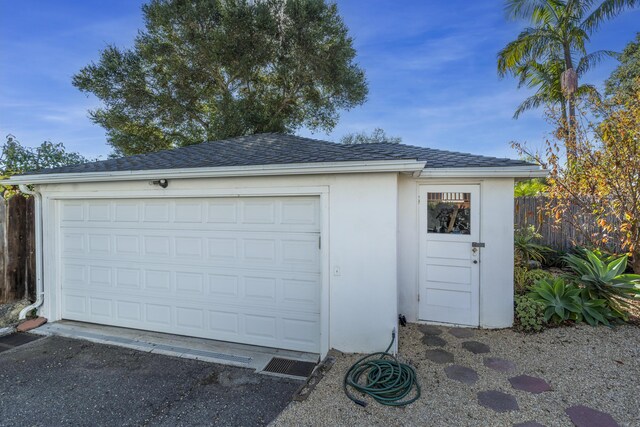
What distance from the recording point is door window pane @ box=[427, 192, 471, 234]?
16.8 feet

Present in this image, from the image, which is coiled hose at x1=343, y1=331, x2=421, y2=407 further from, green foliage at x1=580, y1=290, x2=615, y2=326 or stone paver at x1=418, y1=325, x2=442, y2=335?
green foliage at x1=580, y1=290, x2=615, y2=326

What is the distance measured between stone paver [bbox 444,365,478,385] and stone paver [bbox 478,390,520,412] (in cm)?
24

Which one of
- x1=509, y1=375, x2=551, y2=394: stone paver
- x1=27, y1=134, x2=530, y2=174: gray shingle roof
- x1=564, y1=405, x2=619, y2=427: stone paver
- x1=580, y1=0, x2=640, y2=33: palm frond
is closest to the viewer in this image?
x1=564, y1=405, x2=619, y2=427: stone paver

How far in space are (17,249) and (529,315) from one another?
9.58 meters

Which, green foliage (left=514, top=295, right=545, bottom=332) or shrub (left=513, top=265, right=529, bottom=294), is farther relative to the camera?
shrub (left=513, top=265, right=529, bottom=294)

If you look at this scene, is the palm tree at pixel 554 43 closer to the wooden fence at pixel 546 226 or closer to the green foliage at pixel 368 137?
the wooden fence at pixel 546 226

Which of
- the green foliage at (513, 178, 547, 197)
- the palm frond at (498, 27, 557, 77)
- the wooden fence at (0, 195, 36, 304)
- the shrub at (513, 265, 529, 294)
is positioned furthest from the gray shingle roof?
the palm frond at (498, 27, 557, 77)

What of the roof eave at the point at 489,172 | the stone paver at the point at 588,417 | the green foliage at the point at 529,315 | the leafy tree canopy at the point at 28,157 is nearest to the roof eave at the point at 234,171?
the roof eave at the point at 489,172

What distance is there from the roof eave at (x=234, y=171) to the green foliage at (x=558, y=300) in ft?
10.8

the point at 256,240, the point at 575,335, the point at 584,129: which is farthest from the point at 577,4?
the point at 256,240

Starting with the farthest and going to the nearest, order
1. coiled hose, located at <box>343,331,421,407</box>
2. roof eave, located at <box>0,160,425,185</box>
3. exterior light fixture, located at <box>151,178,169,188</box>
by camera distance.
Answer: exterior light fixture, located at <box>151,178,169,188</box>
roof eave, located at <box>0,160,425,185</box>
coiled hose, located at <box>343,331,421,407</box>

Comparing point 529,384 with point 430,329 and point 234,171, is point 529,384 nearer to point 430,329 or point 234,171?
point 430,329

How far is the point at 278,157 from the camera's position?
4695mm

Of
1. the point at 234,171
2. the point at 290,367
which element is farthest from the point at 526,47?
the point at 290,367
